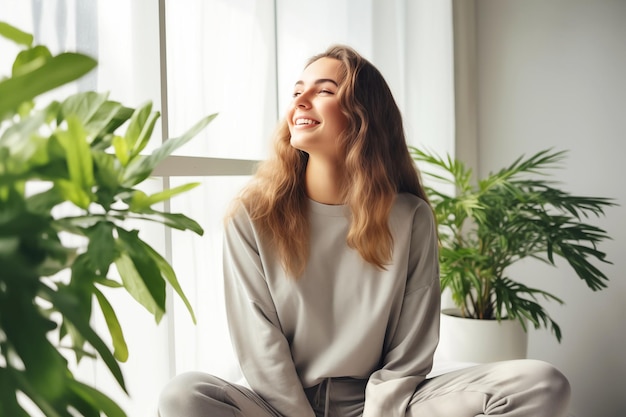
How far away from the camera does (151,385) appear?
1.77 m

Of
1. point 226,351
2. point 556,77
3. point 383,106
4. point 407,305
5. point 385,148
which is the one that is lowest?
point 226,351

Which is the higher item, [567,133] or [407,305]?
[567,133]

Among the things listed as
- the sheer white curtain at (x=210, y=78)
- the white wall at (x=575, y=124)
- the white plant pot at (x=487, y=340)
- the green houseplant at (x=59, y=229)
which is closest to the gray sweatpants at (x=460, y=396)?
the sheer white curtain at (x=210, y=78)

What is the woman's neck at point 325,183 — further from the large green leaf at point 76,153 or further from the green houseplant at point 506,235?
the large green leaf at point 76,153

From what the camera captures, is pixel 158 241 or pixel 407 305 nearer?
pixel 407 305

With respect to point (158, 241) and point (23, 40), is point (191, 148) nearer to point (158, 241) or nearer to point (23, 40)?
point (158, 241)

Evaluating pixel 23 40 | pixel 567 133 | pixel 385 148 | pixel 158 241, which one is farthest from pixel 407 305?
pixel 567 133

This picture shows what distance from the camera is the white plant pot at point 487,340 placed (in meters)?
2.43

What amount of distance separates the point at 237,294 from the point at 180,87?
2.30 ft

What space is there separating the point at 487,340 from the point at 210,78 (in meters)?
1.44

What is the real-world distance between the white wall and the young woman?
1.66 m

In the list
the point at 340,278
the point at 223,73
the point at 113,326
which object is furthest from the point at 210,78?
the point at 113,326

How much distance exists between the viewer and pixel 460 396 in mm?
1451

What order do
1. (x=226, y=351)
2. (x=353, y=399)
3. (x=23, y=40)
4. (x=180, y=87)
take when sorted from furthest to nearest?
1. (x=226, y=351)
2. (x=180, y=87)
3. (x=353, y=399)
4. (x=23, y=40)
